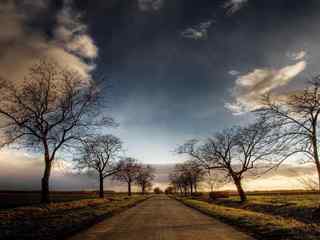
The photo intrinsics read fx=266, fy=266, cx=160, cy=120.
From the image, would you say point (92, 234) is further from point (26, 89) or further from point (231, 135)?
point (231, 135)

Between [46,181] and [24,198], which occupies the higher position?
[46,181]

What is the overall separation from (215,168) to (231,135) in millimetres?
5260

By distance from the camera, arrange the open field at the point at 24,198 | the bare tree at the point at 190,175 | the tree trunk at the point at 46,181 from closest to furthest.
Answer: the tree trunk at the point at 46,181, the open field at the point at 24,198, the bare tree at the point at 190,175

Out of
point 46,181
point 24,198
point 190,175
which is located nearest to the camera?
point 46,181

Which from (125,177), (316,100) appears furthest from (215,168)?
(125,177)

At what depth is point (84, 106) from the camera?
96.9ft

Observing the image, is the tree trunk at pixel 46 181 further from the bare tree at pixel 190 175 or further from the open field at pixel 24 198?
the bare tree at pixel 190 175

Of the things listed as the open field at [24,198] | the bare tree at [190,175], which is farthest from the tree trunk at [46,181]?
the bare tree at [190,175]

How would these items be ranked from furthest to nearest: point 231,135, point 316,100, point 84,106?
1. point 231,135
2. point 84,106
3. point 316,100

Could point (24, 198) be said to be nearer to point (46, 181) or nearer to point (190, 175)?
point (46, 181)

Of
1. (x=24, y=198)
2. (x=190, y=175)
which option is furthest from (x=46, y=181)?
(x=190, y=175)

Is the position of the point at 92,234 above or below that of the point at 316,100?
below

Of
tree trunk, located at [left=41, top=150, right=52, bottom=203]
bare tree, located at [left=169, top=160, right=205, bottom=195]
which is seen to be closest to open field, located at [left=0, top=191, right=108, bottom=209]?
tree trunk, located at [left=41, top=150, right=52, bottom=203]

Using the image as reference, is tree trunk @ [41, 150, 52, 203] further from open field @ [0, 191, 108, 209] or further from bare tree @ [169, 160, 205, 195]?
bare tree @ [169, 160, 205, 195]
